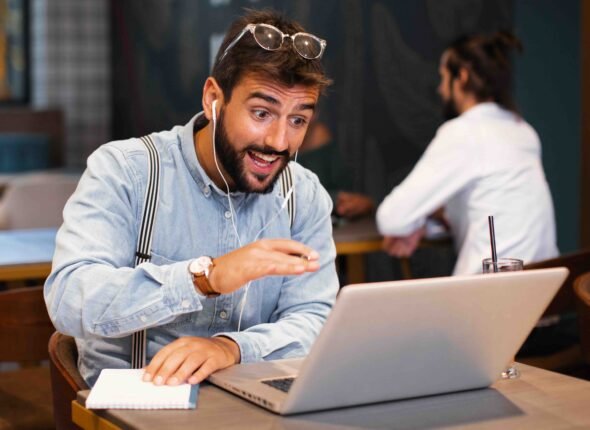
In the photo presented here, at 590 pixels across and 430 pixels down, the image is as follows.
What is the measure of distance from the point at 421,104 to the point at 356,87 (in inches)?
21.3

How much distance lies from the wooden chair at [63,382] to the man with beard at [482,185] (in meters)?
1.74

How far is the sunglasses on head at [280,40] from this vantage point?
1.94 metres

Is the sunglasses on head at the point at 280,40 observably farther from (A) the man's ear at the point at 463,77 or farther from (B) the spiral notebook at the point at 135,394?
(A) the man's ear at the point at 463,77

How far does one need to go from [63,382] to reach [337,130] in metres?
4.10

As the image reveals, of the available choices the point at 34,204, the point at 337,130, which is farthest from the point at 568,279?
the point at 337,130

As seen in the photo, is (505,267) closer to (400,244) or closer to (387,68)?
(400,244)

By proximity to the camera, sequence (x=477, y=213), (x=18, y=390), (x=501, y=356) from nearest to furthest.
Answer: (x=501, y=356) → (x=18, y=390) → (x=477, y=213)

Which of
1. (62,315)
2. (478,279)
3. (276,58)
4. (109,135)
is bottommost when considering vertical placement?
(109,135)

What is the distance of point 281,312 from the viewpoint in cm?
214

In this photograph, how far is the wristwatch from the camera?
1708 millimetres

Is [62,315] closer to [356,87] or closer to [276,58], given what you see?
[276,58]

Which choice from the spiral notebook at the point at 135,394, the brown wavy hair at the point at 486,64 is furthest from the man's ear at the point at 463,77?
the spiral notebook at the point at 135,394

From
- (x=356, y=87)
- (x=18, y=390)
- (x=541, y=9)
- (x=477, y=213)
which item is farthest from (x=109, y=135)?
(x=18, y=390)

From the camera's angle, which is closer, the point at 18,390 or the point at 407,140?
the point at 18,390
